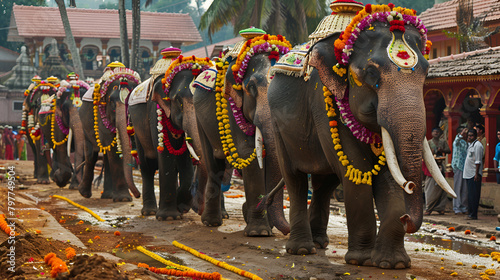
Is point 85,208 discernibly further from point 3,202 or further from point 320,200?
point 320,200

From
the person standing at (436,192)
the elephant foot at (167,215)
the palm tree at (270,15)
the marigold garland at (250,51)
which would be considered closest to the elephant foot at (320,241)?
the marigold garland at (250,51)

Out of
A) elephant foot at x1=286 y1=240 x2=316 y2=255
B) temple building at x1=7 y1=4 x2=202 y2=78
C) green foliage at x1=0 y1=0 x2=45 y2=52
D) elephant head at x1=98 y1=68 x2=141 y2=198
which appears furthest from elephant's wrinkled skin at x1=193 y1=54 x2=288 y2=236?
green foliage at x1=0 y1=0 x2=45 y2=52

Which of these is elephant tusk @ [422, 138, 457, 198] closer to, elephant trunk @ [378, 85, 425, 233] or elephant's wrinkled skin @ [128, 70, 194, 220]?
elephant trunk @ [378, 85, 425, 233]

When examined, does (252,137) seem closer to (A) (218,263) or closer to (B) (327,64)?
Result: (A) (218,263)

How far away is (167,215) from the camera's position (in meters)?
10.4

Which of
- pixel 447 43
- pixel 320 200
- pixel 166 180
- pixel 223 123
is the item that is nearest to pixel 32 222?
pixel 166 180

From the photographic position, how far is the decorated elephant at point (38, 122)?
17188 millimetres

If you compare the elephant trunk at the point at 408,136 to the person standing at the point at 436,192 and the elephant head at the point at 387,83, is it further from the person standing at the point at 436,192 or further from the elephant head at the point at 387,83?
the person standing at the point at 436,192

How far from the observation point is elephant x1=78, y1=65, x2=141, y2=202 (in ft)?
39.3

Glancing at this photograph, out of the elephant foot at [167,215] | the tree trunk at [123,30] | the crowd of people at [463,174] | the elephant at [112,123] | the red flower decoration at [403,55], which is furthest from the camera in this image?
the tree trunk at [123,30]

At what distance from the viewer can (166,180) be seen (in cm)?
1046

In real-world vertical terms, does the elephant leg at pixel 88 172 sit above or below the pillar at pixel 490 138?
below

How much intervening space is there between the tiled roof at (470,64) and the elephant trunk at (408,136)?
24.0ft

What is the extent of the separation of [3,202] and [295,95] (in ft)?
21.7
